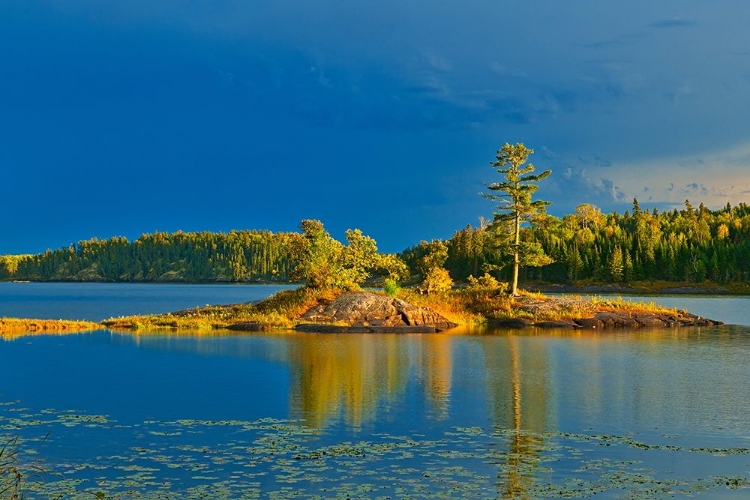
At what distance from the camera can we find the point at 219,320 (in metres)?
56.7

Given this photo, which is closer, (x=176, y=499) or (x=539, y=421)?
(x=176, y=499)

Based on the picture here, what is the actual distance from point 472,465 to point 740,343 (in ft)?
119

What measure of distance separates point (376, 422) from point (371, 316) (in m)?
33.1

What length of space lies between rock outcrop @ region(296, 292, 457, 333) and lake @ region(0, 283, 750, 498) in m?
12.3

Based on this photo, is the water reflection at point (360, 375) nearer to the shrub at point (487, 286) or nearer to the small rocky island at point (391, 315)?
the small rocky island at point (391, 315)

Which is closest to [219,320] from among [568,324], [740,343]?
[568,324]

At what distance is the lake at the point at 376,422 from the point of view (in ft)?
52.5

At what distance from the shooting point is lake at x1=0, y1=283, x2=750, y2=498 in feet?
52.5

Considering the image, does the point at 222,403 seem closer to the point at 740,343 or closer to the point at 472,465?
the point at 472,465

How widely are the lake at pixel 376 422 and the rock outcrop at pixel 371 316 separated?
1225 cm

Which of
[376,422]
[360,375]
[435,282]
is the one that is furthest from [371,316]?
[376,422]

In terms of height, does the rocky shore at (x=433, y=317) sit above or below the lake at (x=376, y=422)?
above

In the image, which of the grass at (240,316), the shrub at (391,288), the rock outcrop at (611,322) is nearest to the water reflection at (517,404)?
the rock outcrop at (611,322)

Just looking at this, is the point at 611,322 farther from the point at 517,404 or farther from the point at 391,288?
the point at 517,404
